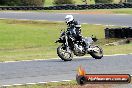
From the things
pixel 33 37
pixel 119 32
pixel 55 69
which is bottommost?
pixel 33 37

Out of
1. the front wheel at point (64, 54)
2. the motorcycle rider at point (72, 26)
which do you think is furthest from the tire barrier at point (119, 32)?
the front wheel at point (64, 54)

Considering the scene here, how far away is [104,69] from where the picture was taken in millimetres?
12672

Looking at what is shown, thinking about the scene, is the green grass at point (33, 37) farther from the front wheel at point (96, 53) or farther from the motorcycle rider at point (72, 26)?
the motorcycle rider at point (72, 26)

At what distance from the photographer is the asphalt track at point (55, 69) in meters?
11.0

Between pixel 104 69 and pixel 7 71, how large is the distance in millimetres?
2676

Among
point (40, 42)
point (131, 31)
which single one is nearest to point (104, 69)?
point (131, 31)

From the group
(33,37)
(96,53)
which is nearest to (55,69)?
(96,53)

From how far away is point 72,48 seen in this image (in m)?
15.2

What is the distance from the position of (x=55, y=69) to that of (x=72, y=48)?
2.55 meters

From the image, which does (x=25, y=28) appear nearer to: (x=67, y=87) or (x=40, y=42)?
(x=40, y=42)

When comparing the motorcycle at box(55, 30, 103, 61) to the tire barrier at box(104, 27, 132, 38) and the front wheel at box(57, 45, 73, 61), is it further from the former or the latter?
the tire barrier at box(104, 27, 132, 38)

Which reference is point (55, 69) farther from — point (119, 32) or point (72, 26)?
point (119, 32)

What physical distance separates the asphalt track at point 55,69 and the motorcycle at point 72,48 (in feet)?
0.75

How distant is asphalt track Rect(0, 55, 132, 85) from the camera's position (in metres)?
11.0
